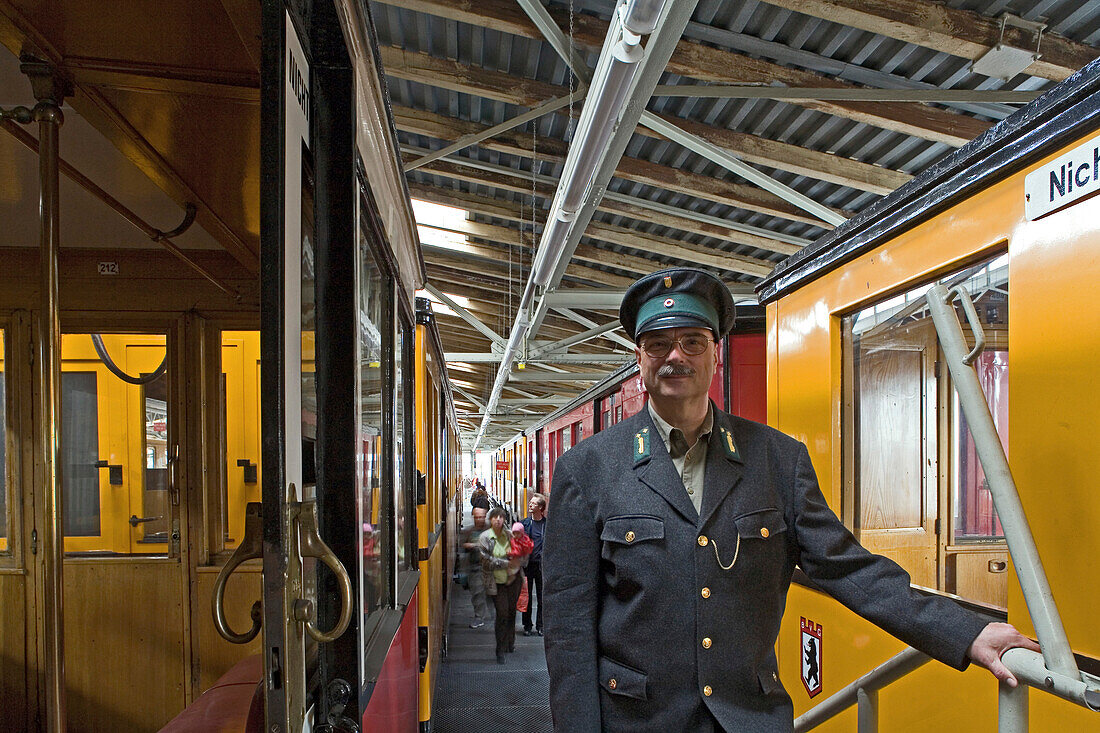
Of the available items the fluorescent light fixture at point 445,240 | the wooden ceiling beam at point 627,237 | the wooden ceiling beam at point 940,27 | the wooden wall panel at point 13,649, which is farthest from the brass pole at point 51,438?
the fluorescent light fixture at point 445,240

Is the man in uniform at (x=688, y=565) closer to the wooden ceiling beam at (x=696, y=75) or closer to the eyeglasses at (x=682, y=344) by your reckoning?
the eyeglasses at (x=682, y=344)

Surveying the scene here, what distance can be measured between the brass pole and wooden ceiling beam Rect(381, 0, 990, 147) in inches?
108

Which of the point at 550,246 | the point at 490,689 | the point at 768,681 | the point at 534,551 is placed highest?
the point at 550,246

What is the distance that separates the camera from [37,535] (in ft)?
10.5

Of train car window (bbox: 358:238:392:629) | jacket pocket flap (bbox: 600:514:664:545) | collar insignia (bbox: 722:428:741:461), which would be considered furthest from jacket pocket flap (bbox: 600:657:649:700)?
train car window (bbox: 358:238:392:629)

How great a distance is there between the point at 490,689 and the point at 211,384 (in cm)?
363

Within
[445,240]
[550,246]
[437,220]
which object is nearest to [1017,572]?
[550,246]

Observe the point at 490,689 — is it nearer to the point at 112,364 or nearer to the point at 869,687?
the point at 112,364

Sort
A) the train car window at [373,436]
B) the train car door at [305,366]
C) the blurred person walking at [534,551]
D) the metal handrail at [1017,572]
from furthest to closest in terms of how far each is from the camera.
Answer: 1. the blurred person walking at [534,551]
2. the train car window at [373,436]
3. the metal handrail at [1017,572]
4. the train car door at [305,366]

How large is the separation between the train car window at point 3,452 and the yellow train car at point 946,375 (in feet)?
11.3

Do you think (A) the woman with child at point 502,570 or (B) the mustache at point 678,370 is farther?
(A) the woman with child at point 502,570

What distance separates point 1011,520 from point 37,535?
3729 millimetres

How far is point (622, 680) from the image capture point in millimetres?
1519

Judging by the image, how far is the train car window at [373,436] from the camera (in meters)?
2.03
